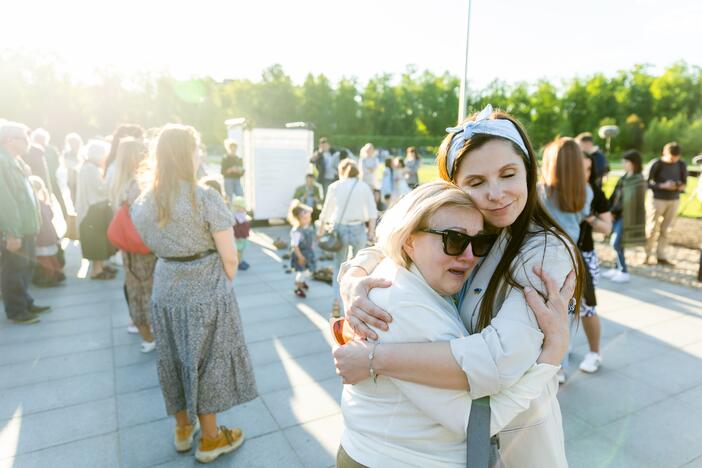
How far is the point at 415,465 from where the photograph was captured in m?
1.28

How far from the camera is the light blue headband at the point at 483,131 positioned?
1434 mm

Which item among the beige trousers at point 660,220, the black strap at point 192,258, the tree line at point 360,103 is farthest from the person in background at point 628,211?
the tree line at point 360,103

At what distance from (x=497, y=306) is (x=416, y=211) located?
371 millimetres

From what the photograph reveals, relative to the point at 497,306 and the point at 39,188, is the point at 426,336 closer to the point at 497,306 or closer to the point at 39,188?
the point at 497,306

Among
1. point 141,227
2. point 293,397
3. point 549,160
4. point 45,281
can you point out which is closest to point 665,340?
point 549,160

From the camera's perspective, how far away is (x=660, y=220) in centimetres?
827

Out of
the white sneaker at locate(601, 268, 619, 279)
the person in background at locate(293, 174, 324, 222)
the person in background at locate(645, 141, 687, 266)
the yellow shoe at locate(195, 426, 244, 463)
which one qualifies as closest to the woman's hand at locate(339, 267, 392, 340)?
the yellow shoe at locate(195, 426, 244, 463)

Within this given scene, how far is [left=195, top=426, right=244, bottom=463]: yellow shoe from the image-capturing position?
9.82 ft

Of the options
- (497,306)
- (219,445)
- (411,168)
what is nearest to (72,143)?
(219,445)

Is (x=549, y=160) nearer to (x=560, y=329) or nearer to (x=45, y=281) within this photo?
(x=560, y=329)

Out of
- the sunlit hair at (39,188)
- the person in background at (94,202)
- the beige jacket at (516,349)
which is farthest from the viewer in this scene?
the person in background at (94,202)

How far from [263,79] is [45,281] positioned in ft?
240

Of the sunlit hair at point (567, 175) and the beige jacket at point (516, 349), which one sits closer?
the beige jacket at point (516, 349)

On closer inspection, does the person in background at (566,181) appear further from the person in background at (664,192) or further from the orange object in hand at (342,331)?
the person in background at (664,192)
